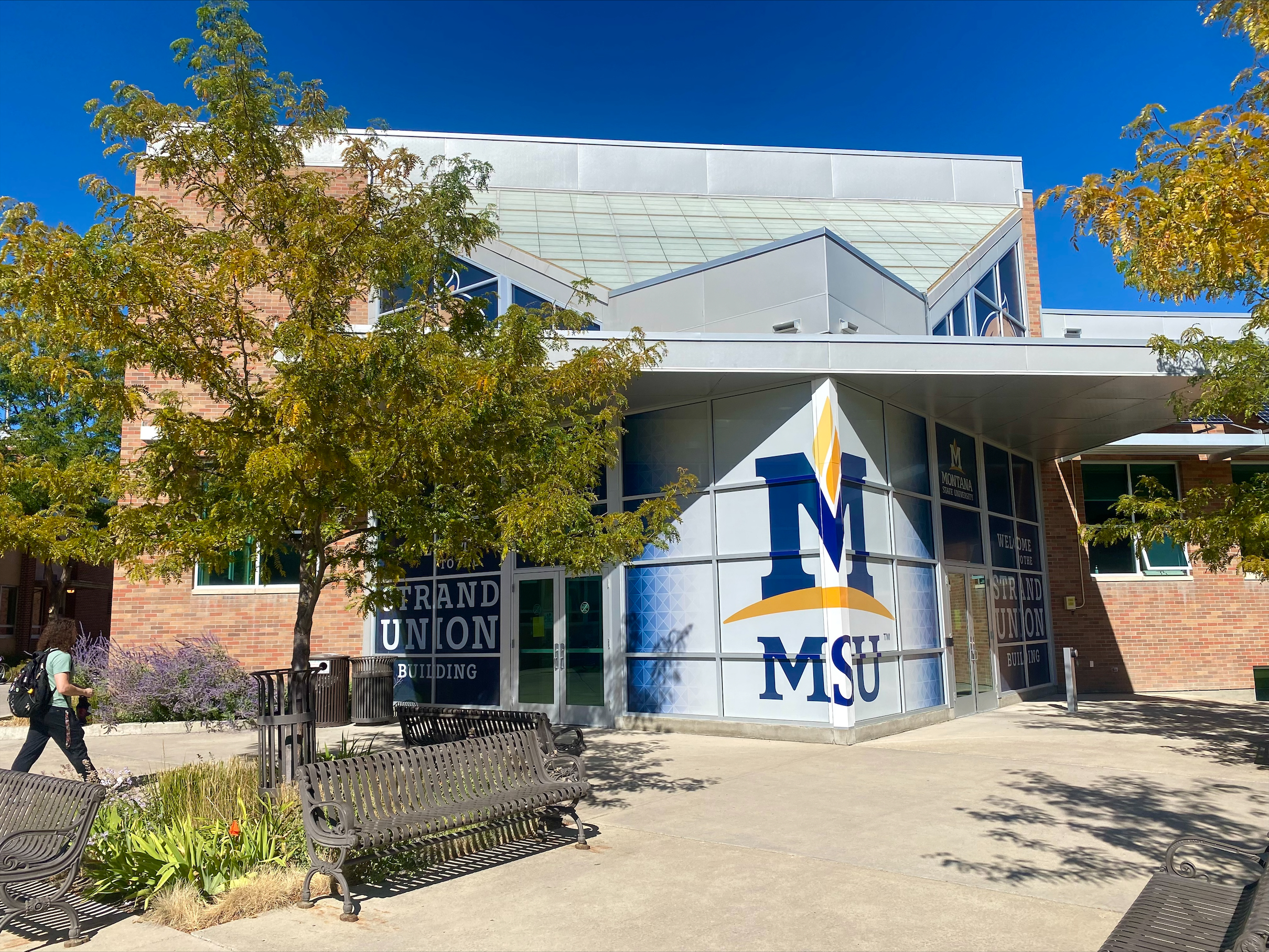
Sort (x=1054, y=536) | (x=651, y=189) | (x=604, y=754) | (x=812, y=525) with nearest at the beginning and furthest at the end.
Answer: (x=604, y=754) → (x=812, y=525) → (x=1054, y=536) → (x=651, y=189)

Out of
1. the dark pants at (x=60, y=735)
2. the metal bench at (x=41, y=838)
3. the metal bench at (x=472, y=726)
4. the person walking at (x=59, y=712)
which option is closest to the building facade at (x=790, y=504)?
the metal bench at (x=472, y=726)

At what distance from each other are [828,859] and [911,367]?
305 inches

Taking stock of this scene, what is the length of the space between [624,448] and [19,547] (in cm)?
877

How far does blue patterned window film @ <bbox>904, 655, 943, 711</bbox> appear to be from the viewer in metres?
13.4

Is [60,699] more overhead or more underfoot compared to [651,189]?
more underfoot

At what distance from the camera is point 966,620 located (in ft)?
50.7

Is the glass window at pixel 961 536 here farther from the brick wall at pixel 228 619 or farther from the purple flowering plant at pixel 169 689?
the purple flowering plant at pixel 169 689

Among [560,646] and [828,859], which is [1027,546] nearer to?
[560,646]

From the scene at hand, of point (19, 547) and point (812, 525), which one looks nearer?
point (19, 547)

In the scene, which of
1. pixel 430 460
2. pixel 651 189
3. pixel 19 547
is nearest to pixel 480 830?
pixel 430 460

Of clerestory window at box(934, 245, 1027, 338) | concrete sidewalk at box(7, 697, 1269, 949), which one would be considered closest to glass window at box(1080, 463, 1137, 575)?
clerestory window at box(934, 245, 1027, 338)

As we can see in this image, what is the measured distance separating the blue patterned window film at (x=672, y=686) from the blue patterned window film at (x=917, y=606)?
281 centimetres

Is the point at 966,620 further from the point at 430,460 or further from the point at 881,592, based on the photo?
the point at 430,460

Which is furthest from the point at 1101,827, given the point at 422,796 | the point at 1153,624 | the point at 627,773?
the point at 1153,624
